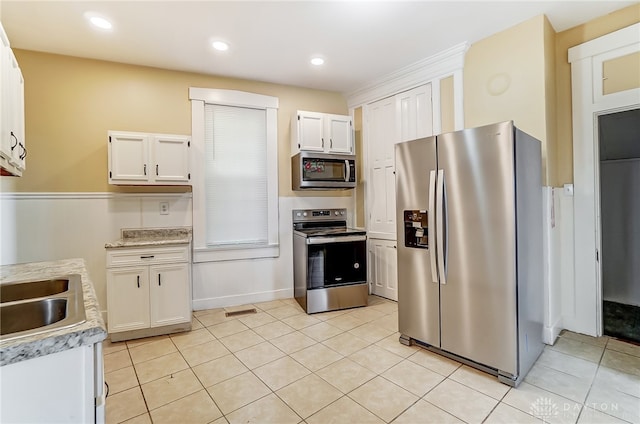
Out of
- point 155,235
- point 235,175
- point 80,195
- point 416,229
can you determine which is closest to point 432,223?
point 416,229

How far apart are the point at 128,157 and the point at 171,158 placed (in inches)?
15.3

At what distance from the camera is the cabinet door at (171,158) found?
312 cm

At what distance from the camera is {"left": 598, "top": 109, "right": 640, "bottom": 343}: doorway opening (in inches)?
134

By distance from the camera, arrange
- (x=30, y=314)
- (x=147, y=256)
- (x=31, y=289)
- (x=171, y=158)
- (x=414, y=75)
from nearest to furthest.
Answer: (x=30, y=314) < (x=31, y=289) < (x=147, y=256) < (x=171, y=158) < (x=414, y=75)

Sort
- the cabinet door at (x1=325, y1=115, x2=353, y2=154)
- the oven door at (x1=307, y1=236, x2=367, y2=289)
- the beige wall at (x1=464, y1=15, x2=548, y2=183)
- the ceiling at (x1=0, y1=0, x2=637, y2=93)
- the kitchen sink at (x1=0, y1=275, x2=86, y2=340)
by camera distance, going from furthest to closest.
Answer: the cabinet door at (x1=325, y1=115, x2=353, y2=154) < the oven door at (x1=307, y1=236, x2=367, y2=289) < the beige wall at (x1=464, y1=15, x2=548, y2=183) < the ceiling at (x1=0, y1=0, x2=637, y2=93) < the kitchen sink at (x1=0, y1=275, x2=86, y2=340)

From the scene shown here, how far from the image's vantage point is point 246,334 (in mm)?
2947

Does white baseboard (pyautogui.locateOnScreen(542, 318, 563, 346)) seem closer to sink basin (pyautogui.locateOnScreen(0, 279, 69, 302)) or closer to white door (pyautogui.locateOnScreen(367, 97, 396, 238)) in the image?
white door (pyautogui.locateOnScreen(367, 97, 396, 238))

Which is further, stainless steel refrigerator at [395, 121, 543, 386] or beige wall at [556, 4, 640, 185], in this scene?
beige wall at [556, 4, 640, 185]

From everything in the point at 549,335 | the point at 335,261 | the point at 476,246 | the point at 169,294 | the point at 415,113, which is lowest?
the point at 549,335

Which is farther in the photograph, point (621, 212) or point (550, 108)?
point (621, 212)

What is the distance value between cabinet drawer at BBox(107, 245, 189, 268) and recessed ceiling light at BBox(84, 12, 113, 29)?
6.48 feet

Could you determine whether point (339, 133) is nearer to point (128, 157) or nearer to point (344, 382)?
point (128, 157)

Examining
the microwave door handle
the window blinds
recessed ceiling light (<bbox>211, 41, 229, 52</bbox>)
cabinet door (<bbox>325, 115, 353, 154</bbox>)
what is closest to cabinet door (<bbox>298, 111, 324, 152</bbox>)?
cabinet door (<bbox>325, 115, 353, 154</bbox>)

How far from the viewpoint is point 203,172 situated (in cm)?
359
